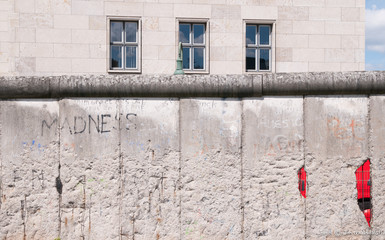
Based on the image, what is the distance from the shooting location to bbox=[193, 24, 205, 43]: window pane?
33.9 feet

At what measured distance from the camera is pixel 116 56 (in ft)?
33.4

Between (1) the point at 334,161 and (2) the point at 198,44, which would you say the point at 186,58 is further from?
(1) the point at 334,161

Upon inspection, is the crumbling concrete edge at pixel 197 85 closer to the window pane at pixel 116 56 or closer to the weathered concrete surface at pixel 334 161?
the weathered concrete surface at pixel 334 161

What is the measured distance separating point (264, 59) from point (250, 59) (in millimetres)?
488

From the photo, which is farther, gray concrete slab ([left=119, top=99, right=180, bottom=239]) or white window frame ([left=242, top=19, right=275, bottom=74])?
white window frame ([left=242, top=19, right=275, bottom=74])

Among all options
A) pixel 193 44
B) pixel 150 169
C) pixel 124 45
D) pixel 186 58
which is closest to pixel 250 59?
pixel 193 44

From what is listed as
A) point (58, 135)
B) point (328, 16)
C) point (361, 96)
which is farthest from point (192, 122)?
point (328, 16)

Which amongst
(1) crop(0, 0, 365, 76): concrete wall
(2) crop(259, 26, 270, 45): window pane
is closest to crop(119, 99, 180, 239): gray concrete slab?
(1) crop(0, 0, 365, 76): concrete wall

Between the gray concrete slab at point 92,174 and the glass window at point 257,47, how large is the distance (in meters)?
8.23

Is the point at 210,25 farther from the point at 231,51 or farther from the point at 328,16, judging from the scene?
the point at 328,16

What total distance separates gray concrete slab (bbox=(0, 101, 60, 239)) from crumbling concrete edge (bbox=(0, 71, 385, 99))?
0.16 m

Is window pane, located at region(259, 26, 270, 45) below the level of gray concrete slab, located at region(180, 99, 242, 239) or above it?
above

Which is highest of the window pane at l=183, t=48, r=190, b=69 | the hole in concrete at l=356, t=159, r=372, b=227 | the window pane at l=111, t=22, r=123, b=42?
the window pane at l=111, t=22, r=123, b=42

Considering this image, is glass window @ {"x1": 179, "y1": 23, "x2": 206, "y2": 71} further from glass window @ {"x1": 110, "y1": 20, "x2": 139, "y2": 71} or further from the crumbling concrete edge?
the crumbling concrete edge
